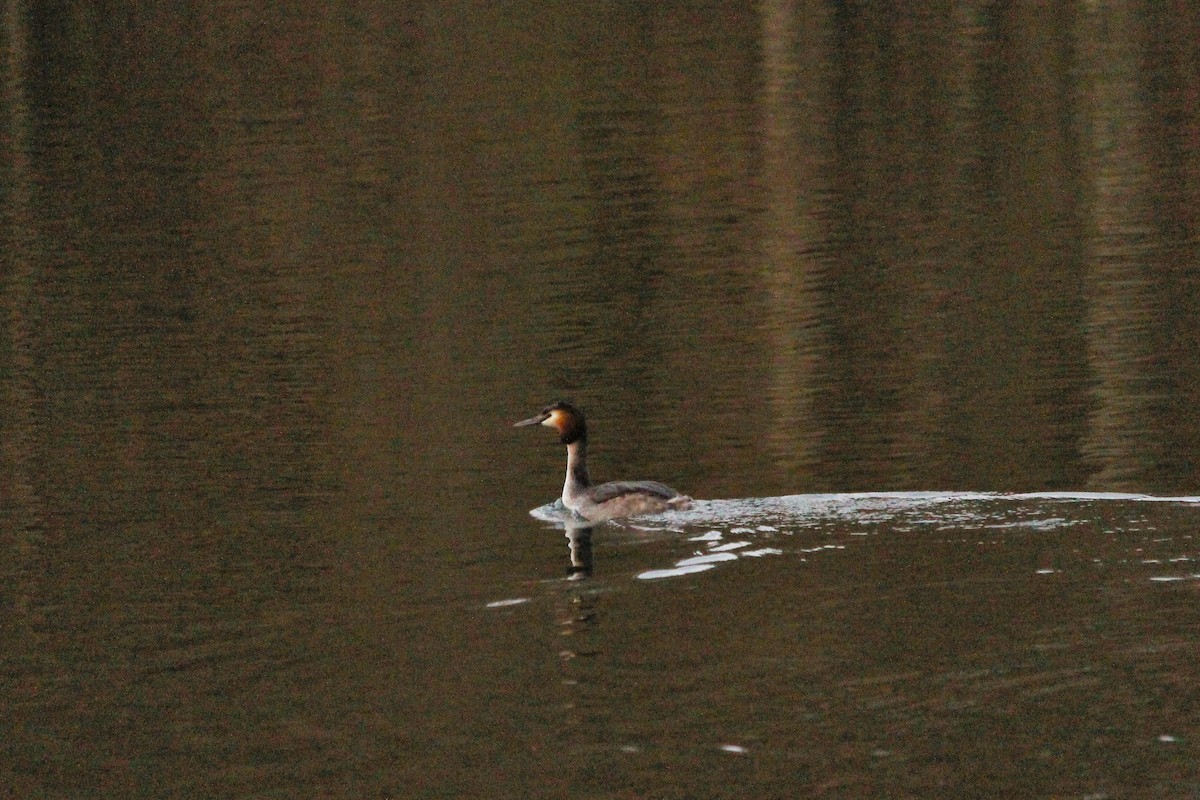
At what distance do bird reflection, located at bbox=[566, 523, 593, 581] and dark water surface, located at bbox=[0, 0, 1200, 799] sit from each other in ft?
0.18

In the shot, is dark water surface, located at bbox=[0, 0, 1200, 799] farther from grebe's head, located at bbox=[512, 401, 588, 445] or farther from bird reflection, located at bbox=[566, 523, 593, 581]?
grebe's head, located at bbox=[512, 401, 588, 445]

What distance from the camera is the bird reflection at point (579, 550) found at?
47.6 ft

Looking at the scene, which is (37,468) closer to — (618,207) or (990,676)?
(990,676)

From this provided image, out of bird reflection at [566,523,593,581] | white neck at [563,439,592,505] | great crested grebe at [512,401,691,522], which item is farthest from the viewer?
white neck at [563,439,592,505]

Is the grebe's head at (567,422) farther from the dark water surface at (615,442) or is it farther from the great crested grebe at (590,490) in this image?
the dark water surface at (615,442)

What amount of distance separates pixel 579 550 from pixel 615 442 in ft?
13.2

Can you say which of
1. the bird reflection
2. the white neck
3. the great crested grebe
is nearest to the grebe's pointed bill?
the great crested grebe

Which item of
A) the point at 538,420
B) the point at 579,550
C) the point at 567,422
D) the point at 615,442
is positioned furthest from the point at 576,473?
the point at 615,442

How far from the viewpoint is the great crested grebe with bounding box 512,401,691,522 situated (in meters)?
15.9

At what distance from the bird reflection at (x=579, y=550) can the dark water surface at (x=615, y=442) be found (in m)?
0.05

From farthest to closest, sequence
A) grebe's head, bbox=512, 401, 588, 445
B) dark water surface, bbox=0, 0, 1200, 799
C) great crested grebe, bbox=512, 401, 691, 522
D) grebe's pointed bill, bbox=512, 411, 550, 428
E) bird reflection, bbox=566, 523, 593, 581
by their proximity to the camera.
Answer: grebe's pointed bill, bbox=512, 411, 550, 428, grebe's head, bbox=512, 401, 588, 445, great crested grebe, bbox=512, 401, 691, 522, bird reflection, bbox=566, 523, 593, 581, dark water surface, bbox=0, 0, 1200, 799

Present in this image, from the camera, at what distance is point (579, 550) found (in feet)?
50.1

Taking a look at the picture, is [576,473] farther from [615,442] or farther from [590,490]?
[615,442]

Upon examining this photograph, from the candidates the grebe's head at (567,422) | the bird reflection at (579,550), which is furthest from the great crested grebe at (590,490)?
the bird reflection at (579,550)
